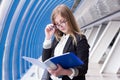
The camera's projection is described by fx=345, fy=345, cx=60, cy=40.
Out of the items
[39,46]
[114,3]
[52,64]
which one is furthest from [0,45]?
[39,46]

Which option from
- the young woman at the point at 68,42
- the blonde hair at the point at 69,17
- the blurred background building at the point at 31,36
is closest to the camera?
the young woman at the point at 68,42

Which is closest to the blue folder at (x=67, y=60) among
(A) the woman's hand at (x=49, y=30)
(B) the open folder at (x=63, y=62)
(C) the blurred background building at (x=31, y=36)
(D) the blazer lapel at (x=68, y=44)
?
(B) the open folder at (x=63, y=62)

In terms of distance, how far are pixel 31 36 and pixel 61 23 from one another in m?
9.25

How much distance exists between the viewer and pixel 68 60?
2.58 meters

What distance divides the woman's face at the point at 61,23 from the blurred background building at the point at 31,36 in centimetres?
108

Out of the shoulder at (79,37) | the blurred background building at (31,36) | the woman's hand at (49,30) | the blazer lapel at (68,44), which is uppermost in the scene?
the woman's hand at (49,30)

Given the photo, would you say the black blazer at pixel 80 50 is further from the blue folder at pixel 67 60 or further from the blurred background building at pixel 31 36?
the blurred background building at pixel 31 36

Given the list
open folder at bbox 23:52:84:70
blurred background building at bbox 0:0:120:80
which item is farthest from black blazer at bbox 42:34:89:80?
blurred background building at bbox 0:0:120:80

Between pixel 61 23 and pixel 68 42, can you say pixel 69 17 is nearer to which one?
pixel 61 23

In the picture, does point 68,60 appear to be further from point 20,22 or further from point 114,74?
point 114,74

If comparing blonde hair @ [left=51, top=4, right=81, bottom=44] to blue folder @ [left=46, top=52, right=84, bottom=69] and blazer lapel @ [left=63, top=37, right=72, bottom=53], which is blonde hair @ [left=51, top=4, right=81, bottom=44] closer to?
blazer lapel @ [left=63, top=37, right=72, bottom=53]

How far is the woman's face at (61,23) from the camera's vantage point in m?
2.79

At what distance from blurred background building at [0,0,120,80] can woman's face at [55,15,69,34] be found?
3.54ft

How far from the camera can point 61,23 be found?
279 cm
